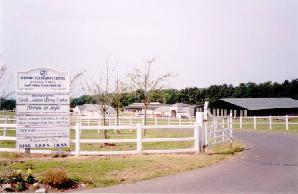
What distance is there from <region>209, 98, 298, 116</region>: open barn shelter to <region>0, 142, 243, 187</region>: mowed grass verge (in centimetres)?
5328

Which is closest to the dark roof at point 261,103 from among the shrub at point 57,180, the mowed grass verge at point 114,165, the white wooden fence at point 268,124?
the white wooden fence at point 268,124

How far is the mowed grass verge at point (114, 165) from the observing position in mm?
11117

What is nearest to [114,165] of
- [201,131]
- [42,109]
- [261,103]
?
[42,109]

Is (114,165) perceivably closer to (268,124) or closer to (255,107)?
(268,124)

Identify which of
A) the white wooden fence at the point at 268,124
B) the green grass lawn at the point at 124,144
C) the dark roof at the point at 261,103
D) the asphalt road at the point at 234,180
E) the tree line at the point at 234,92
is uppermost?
the tree line at the point at 234,92

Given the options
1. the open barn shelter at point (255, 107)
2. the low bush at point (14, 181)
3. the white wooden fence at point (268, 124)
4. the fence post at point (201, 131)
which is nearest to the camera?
the low bush at point (14, 181)

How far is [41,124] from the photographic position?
14562mm

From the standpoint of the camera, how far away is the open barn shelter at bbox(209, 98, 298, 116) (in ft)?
228

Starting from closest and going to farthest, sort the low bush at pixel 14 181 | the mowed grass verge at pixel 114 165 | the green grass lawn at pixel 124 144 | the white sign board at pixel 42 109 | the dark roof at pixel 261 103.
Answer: the low bush at pixel 14 181 < the mowed grass verge at pixel 114 165 < the white sign board at pixel 42 109 < the green grass lawn at pixel 124 144 < the dark roof at pixel 261 103

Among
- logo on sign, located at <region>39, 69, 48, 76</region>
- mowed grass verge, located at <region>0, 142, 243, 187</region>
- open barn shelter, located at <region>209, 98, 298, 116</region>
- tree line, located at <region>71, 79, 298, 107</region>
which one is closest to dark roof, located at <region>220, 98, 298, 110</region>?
open barn shelter, located at <region>209, 98, 298, 116</region>

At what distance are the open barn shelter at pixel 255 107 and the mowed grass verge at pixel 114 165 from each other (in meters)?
53.3

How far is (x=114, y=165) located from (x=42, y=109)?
3559 millimetres

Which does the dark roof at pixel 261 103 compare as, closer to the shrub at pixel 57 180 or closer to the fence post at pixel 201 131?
the fence post at pixel 201 131

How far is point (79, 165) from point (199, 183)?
4243 mm
